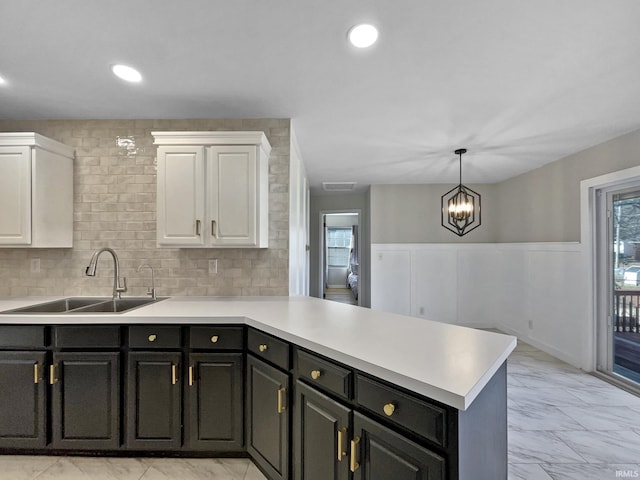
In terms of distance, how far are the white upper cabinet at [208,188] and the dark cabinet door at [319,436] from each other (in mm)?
1341

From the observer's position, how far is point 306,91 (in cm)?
228

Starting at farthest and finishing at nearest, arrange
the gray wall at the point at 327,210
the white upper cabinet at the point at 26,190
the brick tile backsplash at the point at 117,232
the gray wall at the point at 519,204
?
the gray wall at the point at 327,210, the gray wall at the point at 519,204, the brick tile backsplash at the point at 117,232, the white upper cabinet at the point at 26,190

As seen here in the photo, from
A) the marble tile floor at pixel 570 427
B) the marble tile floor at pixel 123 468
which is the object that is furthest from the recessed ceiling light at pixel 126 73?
the marble tile floor at pixel 570 427

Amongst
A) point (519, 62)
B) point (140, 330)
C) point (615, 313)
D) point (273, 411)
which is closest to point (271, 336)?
point (273, 411)

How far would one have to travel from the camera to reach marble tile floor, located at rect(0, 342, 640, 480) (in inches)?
74.8

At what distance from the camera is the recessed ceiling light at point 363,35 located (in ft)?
5.33

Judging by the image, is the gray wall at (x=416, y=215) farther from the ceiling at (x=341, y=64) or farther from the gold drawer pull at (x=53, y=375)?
the gold drawer pull at (x=53, y=375)

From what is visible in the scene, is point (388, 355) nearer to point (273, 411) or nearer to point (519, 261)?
point (273, 411)

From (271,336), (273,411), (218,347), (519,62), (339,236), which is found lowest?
(273,411)

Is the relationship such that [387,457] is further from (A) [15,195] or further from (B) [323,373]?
(A) [15,195]

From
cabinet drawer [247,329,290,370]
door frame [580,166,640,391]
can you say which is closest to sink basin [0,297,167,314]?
cabinet drawer [247,329,290,370]

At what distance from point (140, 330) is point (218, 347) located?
490mm

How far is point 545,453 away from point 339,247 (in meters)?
9.54

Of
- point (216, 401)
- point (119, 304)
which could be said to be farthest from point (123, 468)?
point (119, 304)
